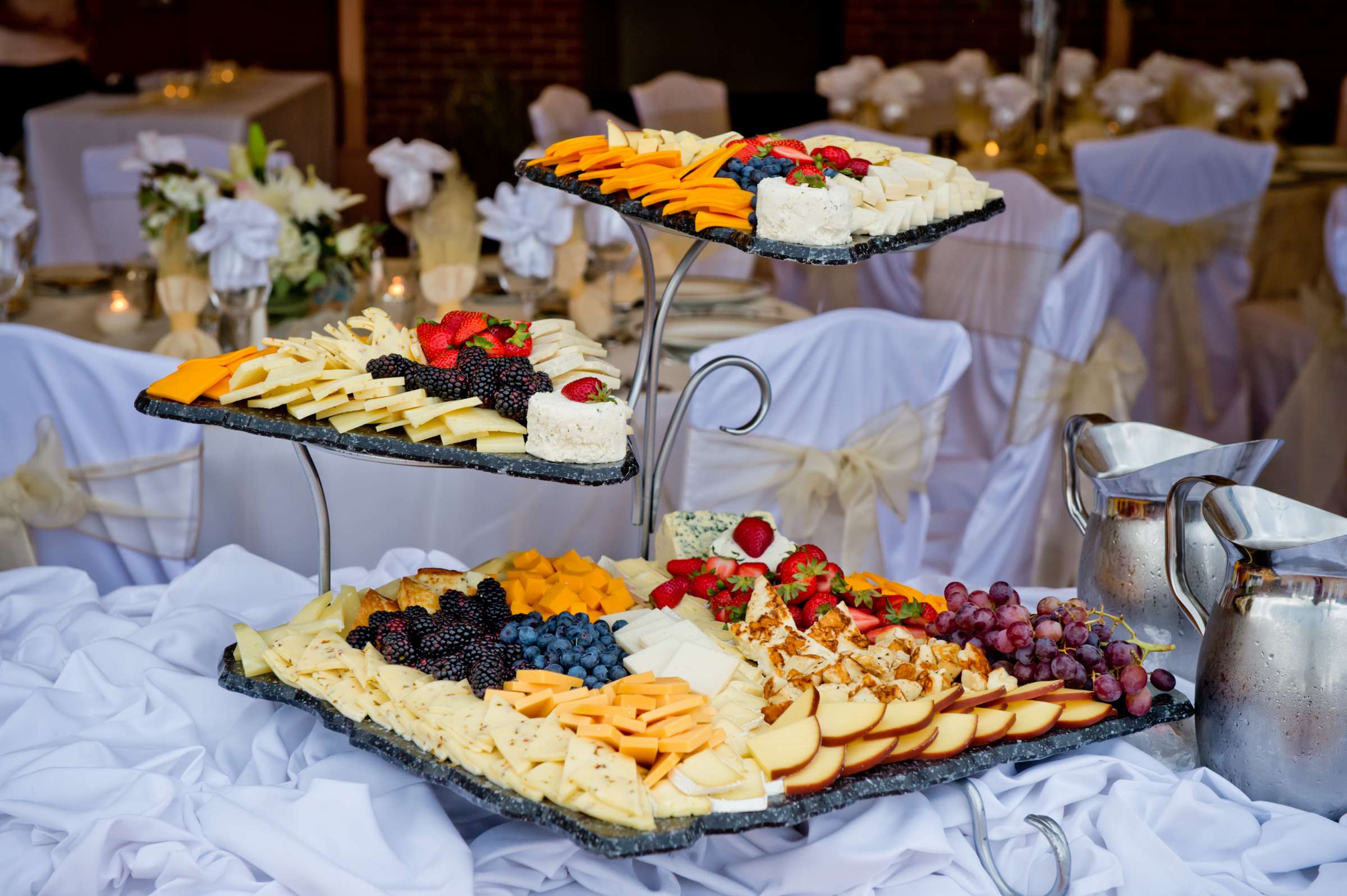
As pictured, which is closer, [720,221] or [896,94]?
[720,221]

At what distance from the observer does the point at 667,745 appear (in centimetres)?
116

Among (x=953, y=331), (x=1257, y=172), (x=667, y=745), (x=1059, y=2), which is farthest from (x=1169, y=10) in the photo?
(x=667, y=745)

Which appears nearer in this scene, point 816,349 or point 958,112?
point 816,349

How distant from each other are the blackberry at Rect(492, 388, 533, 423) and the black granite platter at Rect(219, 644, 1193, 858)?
0.33 m

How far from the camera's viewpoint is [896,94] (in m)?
4.93

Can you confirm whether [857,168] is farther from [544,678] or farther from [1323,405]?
[1323,405]

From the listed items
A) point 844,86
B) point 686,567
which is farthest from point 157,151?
point 844,86

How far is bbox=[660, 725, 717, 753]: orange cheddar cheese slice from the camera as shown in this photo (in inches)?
45.4

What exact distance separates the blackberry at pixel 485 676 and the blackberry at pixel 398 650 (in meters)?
0.07

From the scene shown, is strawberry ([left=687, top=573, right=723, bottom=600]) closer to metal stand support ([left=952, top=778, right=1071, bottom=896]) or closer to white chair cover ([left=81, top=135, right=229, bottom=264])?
metal stand support ([left=952, top=778, right=1071, bottom=896])

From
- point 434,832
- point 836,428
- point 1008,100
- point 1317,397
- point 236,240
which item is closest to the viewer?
point 434,832

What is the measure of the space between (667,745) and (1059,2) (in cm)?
492

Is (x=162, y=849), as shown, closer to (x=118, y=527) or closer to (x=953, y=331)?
(x=118, y=527)

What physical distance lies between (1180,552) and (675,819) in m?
0.65
